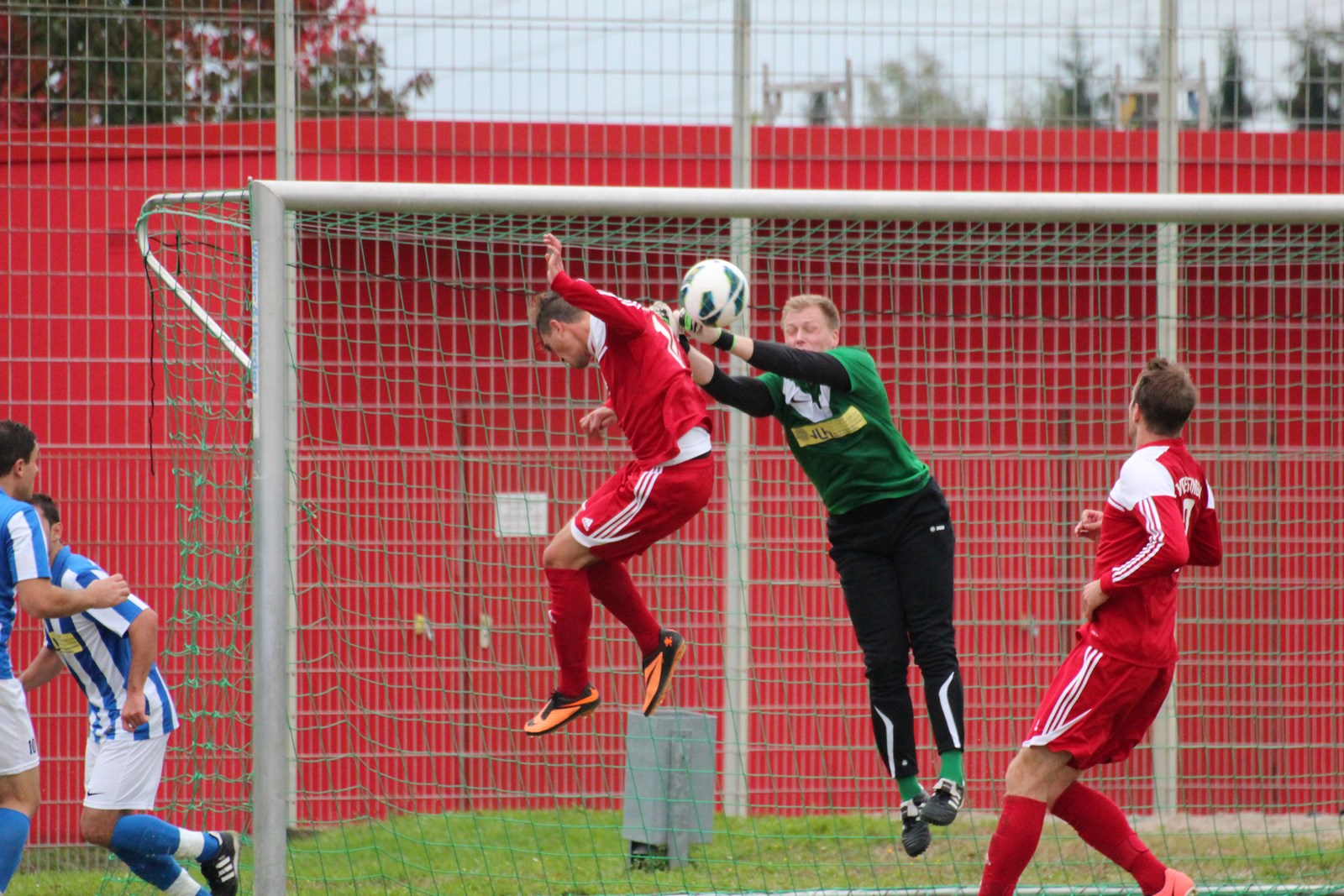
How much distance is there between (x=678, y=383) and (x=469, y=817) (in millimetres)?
3160

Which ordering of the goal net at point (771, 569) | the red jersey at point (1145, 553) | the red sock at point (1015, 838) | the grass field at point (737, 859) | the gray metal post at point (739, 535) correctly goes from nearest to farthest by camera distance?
the red jersey at point (1145, 553)
the red sock at point (1015, 838)
the grass field at point (737, 859)
the goal net at point (771, 569)
the gray metal post at point (739, 535)

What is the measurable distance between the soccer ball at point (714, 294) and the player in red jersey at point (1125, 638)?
1.37m

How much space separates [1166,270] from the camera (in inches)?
255

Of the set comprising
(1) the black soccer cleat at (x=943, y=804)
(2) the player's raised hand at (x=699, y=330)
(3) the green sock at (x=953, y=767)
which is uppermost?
(2) the player's raised hand at (x=699, y=330)

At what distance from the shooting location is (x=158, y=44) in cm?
648

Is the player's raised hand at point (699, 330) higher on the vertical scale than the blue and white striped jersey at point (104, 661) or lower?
higher

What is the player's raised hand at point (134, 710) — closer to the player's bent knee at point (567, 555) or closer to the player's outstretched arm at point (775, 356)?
the player's bent knee at point (567, 555)

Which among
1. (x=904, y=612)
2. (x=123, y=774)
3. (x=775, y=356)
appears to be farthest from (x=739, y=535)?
(x=123, y=774)

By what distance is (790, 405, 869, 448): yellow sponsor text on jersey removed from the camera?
182 inches

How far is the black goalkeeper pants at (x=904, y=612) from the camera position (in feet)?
15.1

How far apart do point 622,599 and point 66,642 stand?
2.06 meters

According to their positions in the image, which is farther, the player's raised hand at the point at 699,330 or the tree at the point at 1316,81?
the tree at the point at 1316,81

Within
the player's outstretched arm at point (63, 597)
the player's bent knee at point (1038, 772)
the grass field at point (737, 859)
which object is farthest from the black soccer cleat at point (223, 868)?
the player's bent knee at point (1038, 772)

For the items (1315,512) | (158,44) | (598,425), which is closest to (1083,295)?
(1315,512)
